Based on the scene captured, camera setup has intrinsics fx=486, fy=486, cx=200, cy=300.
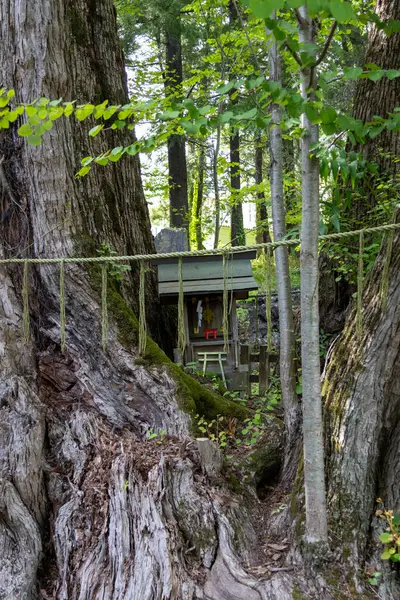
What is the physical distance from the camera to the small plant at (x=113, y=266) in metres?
4.51

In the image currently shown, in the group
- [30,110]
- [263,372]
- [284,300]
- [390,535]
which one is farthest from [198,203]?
[390,535]

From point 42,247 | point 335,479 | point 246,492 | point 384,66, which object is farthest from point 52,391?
point 384,66

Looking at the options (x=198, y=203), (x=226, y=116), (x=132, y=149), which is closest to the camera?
(x=226, y=116)

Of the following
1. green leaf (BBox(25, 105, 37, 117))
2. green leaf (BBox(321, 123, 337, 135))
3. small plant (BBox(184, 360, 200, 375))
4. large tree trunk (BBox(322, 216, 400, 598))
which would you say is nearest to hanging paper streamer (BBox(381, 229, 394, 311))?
large tree trunk (BBox(322, 216, 400, 598))

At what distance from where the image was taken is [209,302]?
15.4ft

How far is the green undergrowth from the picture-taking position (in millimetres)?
4160

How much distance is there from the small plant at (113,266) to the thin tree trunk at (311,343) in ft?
7.16

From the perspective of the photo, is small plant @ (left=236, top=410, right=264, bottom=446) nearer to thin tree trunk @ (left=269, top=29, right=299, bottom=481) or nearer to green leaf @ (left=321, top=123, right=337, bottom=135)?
thin tree trunk @ (left=269, top=29, right=299, bottom=481)

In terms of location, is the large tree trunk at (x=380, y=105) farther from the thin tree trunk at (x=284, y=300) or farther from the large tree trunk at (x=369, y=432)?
the large tree trunk at (x=369, y=432)

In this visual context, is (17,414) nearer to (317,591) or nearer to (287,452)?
(287,452)

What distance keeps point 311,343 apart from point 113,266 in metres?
2.37

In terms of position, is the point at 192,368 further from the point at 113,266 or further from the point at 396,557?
the point at 396,557

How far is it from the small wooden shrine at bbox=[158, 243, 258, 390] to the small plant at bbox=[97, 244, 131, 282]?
1.22 ft

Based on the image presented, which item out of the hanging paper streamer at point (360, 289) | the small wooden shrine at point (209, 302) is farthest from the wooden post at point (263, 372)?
the hanging paper streamer at point (360, 289)
